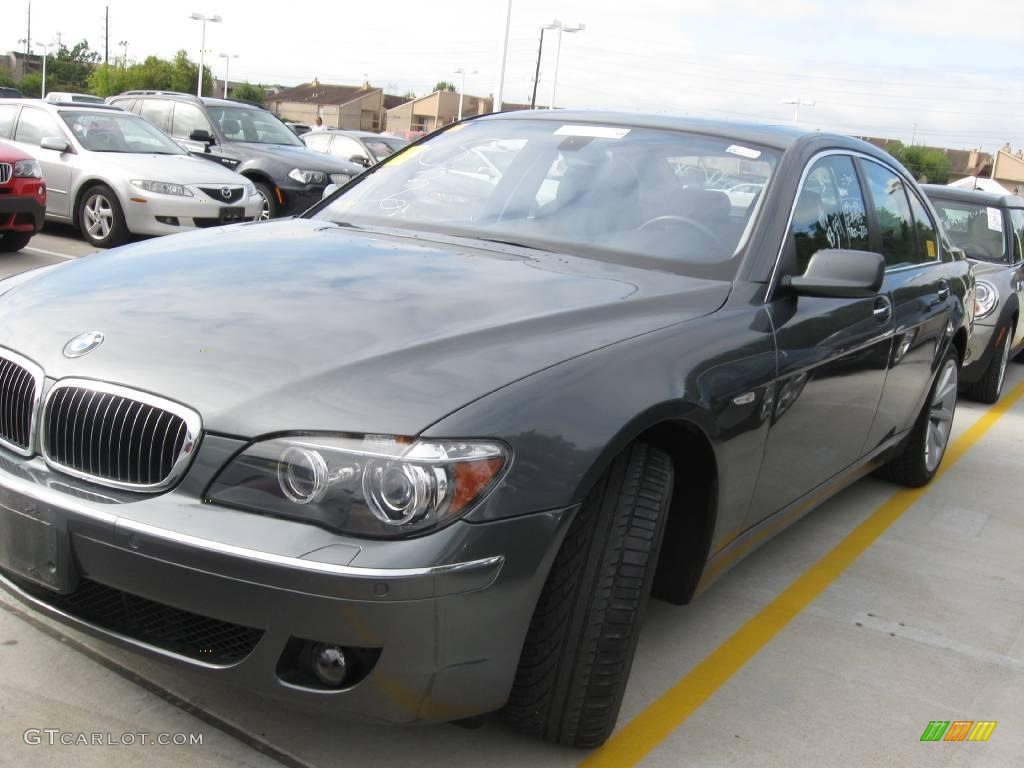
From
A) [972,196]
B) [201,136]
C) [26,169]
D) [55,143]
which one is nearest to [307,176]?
[201,136]

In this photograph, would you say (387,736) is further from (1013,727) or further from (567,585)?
(1013,727)

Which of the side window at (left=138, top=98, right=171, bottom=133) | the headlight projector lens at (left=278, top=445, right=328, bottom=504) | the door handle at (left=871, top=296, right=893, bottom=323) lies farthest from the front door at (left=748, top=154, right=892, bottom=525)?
the side window at (left=138, top=98, right=171, bottom=133)

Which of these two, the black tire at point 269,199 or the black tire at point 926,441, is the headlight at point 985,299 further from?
the black tire at point 269,199

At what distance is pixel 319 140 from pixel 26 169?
352 inches

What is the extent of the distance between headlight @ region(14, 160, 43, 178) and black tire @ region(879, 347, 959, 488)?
8.07 metres

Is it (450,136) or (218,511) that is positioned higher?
(450,136)

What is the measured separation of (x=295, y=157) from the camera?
13656 millimetres

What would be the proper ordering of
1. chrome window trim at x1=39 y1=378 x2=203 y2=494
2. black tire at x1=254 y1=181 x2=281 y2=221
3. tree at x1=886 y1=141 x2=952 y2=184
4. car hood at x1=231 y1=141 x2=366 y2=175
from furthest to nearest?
tree at x1=886 y1=141 x2=952 y2=184 < car hood at x1=231 y1=141 x2=366 y2=175 < black tire at x1=254 y1=181 x2=281 y2=221 < chrome window trim at x1=39 y1=378 x2=203 y2=494

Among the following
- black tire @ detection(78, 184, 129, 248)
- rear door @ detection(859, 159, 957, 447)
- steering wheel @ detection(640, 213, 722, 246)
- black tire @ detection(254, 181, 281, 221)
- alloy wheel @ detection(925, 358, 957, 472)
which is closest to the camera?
steering wheel @ detection(640, 213, 722, 246)

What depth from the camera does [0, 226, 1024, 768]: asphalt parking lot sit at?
2.66 meters

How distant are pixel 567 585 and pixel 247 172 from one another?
1197 cm

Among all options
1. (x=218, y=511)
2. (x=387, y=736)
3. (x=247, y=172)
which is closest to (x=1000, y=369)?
(x=387, y=736)

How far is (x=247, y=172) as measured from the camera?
13.5 m

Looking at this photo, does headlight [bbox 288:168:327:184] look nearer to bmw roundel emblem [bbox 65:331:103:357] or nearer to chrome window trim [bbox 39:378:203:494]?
bmw roundel emblem [bbox 65:331:103:357]
